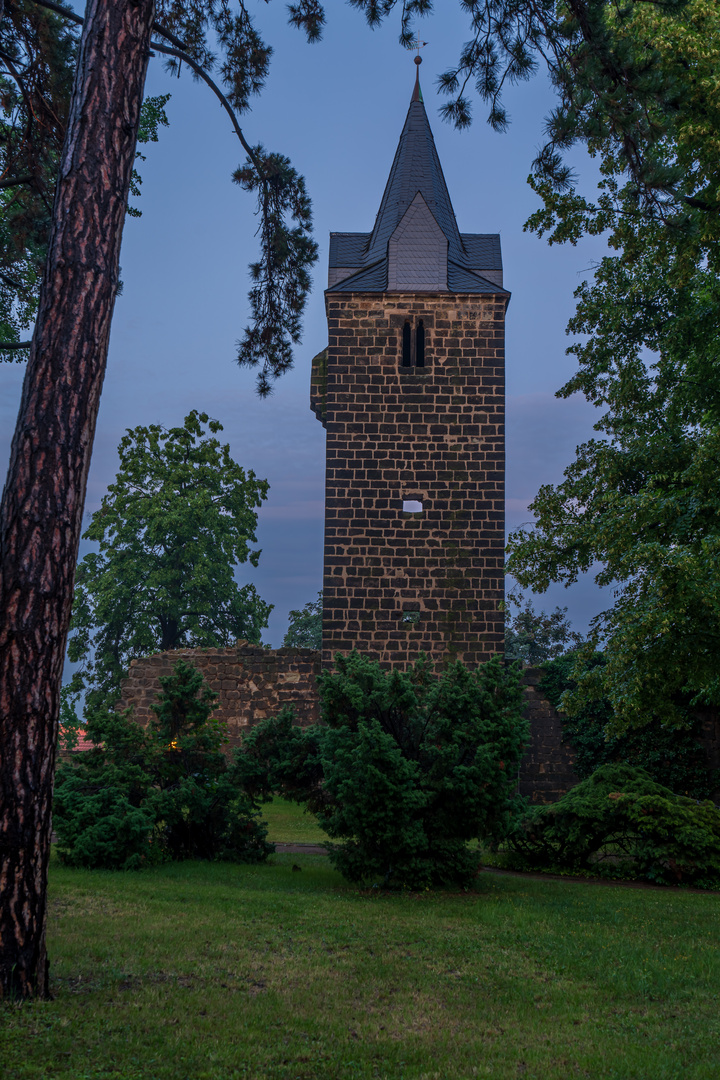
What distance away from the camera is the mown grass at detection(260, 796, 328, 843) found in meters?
13.3

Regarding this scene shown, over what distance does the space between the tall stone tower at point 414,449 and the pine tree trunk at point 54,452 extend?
39.6ft

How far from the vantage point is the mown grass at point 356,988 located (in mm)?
3771

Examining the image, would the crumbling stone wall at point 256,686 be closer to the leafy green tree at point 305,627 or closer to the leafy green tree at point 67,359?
the leafy green tree at point 67,359

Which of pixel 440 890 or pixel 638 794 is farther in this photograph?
pixel 638 794

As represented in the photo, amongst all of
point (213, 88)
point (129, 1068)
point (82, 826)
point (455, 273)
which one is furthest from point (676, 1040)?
point (455, 273)

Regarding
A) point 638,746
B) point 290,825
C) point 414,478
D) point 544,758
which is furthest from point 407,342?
point 290,825

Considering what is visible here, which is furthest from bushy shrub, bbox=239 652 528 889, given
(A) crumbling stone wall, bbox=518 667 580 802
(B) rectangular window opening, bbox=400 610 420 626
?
(A) crumbling stone wall, bbox=518 667 580 802

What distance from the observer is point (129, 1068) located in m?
3.57

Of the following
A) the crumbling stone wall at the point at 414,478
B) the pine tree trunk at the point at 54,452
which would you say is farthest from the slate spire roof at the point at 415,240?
the pine tree trunk at the point at 54,452

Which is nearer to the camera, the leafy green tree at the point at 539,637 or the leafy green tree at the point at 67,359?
the leafy green tree at the point at 67,359

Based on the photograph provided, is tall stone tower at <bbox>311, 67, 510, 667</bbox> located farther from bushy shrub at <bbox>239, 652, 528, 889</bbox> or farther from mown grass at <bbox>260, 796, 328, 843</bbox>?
bushy shrub at <bbox>239, 652, 528, 889</bbox>

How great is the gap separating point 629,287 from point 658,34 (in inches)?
232

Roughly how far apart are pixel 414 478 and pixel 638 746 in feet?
22.0

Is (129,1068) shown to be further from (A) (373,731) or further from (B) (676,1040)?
(A) (373,731)
